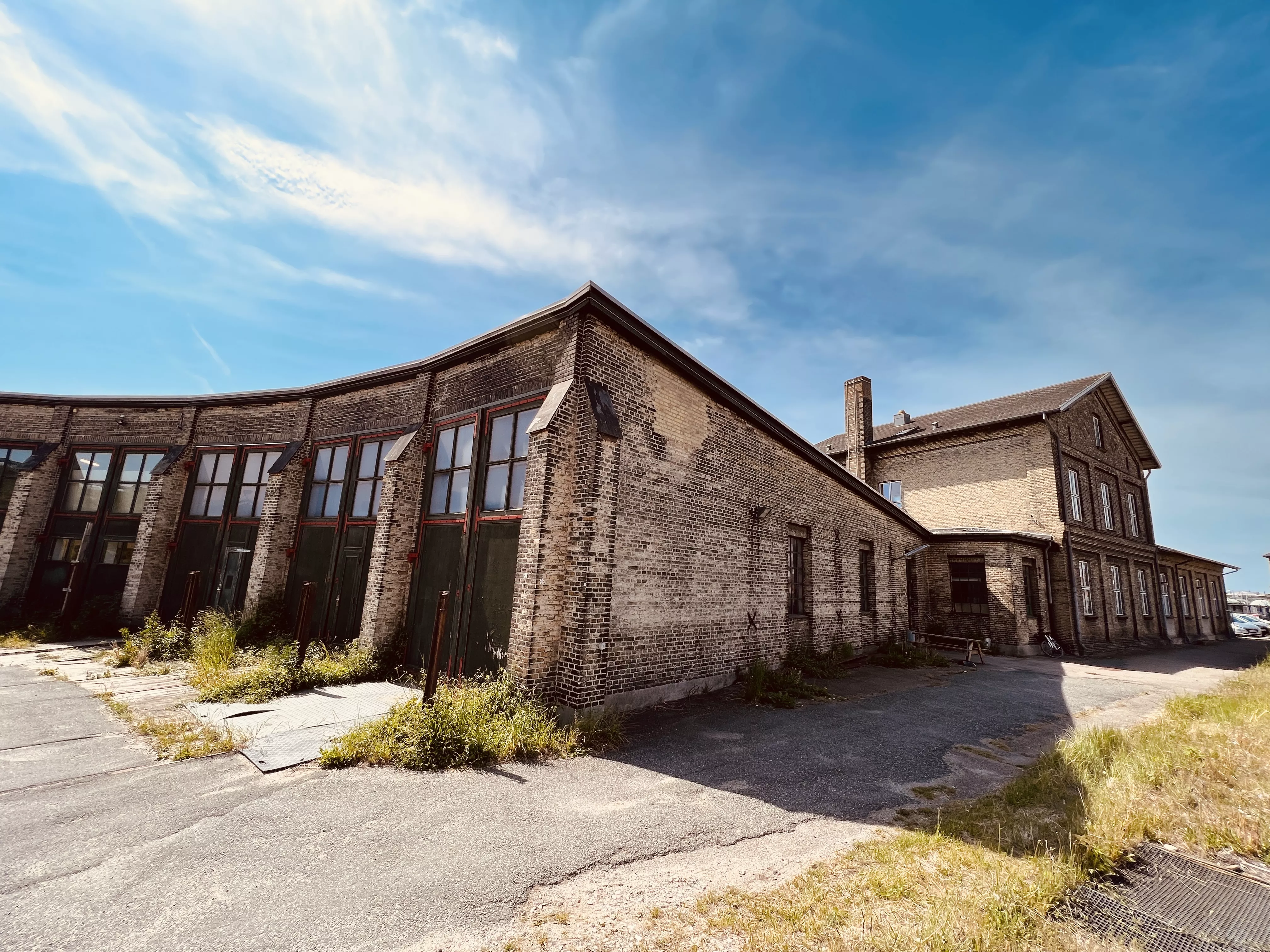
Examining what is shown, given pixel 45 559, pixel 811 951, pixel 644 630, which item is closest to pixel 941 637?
pixel 644 630

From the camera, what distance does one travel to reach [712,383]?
9.48m

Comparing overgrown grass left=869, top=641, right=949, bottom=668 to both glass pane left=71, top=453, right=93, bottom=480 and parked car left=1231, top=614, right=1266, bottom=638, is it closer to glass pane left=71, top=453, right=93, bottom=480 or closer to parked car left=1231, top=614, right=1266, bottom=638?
glass pane left=71, top=453, right=93, bottom=480

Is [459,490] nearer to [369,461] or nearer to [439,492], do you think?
[439,492]

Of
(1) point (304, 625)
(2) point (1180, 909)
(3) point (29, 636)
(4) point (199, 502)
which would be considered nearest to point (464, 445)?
(1) point (304, 625)

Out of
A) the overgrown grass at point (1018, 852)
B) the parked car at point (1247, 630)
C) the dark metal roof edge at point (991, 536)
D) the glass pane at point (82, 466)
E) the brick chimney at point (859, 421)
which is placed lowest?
the overgrown grass at point (1018, 852)

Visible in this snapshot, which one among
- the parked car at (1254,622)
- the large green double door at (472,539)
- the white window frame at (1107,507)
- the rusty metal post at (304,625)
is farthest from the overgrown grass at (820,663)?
the parked car at (1254,622)

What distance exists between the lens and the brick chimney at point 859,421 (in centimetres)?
2239

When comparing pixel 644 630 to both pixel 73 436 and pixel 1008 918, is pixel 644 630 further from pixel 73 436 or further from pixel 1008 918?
pixel 73 436

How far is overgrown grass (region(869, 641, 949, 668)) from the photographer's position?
43.5 ft

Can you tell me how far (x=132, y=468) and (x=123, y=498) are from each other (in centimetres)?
88

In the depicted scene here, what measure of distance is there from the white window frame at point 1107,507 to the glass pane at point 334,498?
27.5 meters

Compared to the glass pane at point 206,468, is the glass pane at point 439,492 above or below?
below

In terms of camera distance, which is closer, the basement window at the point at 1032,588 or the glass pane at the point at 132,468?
the glass pane at the point at 132,468

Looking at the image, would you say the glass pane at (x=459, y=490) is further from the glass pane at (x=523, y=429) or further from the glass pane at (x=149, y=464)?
the glass pane at (x=149, y=464)
